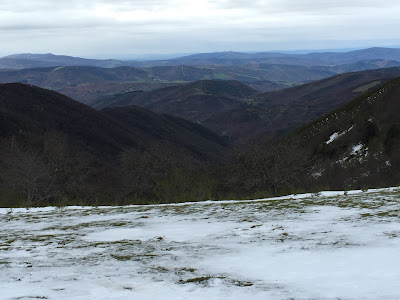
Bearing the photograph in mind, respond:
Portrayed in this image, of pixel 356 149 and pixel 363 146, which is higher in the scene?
pixel 363 146

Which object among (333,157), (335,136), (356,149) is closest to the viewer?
(356,149)

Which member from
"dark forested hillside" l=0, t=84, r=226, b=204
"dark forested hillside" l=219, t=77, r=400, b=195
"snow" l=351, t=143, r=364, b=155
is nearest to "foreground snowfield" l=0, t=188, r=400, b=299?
"dark forested hillside" l=0, t=84, r=226, b=204

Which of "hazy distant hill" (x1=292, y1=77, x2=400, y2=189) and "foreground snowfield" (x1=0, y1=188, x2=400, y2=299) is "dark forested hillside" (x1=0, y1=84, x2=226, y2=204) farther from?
"hazy distant hill" (x1=292, y1=77, x2=400, y2=189)

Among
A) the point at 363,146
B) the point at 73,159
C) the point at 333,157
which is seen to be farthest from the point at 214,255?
the point at 363,146

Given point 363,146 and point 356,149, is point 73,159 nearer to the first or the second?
point 356,149

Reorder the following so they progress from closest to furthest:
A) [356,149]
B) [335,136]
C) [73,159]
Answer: [356,149]
[73,159]
[335,136]

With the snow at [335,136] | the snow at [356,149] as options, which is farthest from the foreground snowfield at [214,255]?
the snow at [335,136]

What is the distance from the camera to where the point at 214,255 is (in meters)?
10.4

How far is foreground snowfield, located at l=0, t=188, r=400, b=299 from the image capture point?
7.58m

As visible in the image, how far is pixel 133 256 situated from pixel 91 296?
3217 mm

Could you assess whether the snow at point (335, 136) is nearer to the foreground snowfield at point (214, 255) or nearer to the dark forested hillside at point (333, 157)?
the dark forested hillside at point (333, 157)

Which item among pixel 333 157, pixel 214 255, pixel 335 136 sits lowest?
pixel 333 157

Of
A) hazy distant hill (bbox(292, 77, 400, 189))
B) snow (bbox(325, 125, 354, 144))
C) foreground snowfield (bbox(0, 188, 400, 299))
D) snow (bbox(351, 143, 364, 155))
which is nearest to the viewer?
foreground snowfield (bbox(0, 188, 400, 299))

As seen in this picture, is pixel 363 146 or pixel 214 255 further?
pixel 363 146
